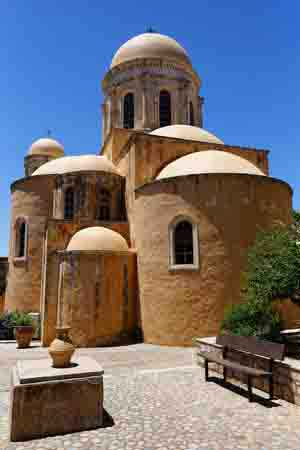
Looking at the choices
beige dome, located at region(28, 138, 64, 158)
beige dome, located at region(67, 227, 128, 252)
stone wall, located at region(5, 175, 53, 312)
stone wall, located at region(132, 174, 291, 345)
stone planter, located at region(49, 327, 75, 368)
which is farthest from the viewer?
beige dome, located at region(28, 138, 64, 158)

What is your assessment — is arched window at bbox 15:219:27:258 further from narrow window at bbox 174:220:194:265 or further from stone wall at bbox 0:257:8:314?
narrow window at bbox 174:220:194:265

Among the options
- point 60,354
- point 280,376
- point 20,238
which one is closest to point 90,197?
point 20,238

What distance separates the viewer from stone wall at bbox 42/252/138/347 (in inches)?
494

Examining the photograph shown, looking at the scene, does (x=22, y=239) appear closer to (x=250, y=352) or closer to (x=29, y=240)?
(x=29, y=240)

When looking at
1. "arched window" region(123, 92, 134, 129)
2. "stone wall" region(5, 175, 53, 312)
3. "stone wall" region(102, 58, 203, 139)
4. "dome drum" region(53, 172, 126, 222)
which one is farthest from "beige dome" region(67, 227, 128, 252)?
"arched window" region(123, 92, 134, 129)

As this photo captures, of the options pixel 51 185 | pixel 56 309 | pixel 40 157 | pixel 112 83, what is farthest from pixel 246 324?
pixel 40 157

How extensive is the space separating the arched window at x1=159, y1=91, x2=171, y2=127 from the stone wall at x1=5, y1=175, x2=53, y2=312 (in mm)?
7684

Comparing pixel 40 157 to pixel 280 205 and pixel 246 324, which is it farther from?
pixel 246 324

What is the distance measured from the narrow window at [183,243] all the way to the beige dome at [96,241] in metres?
2.17

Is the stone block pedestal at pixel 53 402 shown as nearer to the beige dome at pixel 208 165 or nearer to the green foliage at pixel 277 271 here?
the green foliage at pixel 277 271

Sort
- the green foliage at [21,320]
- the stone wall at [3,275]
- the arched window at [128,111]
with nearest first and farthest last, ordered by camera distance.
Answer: the green foliage at [21,320] < the stone wall at [3,275] < the arched window at [128,111]

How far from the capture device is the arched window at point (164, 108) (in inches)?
841

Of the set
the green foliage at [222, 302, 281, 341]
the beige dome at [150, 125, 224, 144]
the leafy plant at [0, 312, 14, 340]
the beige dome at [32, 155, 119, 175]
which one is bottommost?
the leafy plant at [0, 312, 14, 340]

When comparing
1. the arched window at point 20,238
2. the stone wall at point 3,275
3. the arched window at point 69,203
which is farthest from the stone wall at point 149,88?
the stone wall at point 3,275
